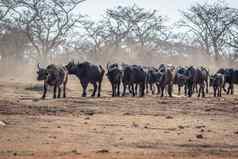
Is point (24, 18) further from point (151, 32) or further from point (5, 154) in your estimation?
point (5, 154)

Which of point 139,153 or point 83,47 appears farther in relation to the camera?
point 83,47

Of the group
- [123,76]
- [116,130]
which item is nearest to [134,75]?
[123,76]

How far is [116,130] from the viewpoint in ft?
54.5

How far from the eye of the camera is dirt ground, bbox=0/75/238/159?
518 inches

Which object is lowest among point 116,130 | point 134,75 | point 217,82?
point 116,130

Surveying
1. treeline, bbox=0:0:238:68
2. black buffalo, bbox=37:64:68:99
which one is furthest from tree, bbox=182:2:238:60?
black buffalo, bbox=37:64:68:99

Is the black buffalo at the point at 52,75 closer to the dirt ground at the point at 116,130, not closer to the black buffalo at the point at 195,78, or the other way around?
the dirt ground at the point at 116,130

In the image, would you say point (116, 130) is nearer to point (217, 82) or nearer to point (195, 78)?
point (195, 78)

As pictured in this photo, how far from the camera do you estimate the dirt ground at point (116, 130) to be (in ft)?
43.2

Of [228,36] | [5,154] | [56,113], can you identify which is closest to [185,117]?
[56,113]

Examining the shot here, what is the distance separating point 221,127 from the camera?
718 inches

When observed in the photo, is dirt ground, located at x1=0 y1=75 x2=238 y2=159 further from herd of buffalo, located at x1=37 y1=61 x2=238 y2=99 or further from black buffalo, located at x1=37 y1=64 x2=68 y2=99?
herd of buffalo, located at x1=37 y1=61 x2=238 y2=99

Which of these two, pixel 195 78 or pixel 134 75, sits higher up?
pixel 134 75

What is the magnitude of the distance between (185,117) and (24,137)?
23.5 ft
